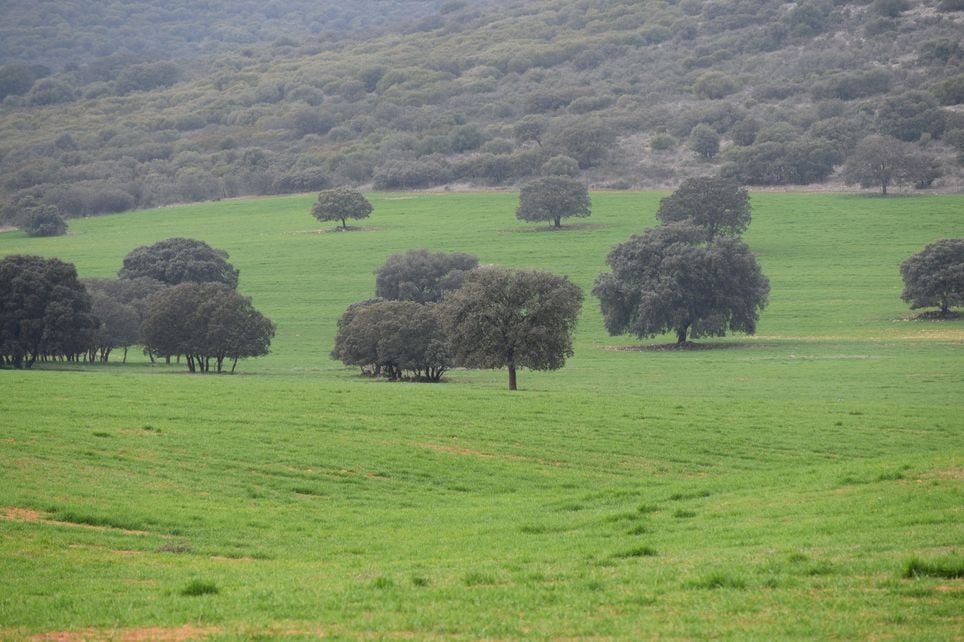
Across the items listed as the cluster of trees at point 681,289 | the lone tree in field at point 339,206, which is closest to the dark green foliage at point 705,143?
Answer: the lone tree in field at point 339,206

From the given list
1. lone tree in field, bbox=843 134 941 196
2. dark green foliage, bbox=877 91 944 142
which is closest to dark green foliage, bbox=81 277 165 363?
lone tree in field, bbox=843 134 941 196

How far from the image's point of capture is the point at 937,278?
88.6m

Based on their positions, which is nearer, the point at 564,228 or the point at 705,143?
the point at 564,228

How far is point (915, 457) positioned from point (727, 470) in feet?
18.2

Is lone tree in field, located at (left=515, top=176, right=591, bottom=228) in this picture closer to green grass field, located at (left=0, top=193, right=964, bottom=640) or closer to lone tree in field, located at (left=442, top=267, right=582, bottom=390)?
green grass field, located at (left=0, top=193, right=964, bottom=640)

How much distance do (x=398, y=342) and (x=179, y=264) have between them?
42.6 meters

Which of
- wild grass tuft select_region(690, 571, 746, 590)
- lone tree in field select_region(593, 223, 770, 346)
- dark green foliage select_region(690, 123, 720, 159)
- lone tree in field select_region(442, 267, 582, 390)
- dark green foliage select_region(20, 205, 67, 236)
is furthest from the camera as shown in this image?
dark green foliage select_region(690, 123, 720, 159)

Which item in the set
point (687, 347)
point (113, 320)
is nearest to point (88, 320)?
point (113, 320)

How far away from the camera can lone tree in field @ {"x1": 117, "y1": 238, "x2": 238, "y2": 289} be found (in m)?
106

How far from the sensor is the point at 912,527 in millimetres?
18219

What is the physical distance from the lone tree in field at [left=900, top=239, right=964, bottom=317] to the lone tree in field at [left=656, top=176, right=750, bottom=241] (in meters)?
27.5

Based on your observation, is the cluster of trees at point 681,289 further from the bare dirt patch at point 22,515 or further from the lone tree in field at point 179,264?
the bare dirt patch at point 22,515

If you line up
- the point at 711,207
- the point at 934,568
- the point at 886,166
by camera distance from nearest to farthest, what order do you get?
the point at 934,568 < the point at 711,207 < the point at 886,166

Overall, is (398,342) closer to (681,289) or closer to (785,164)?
(681,289)
